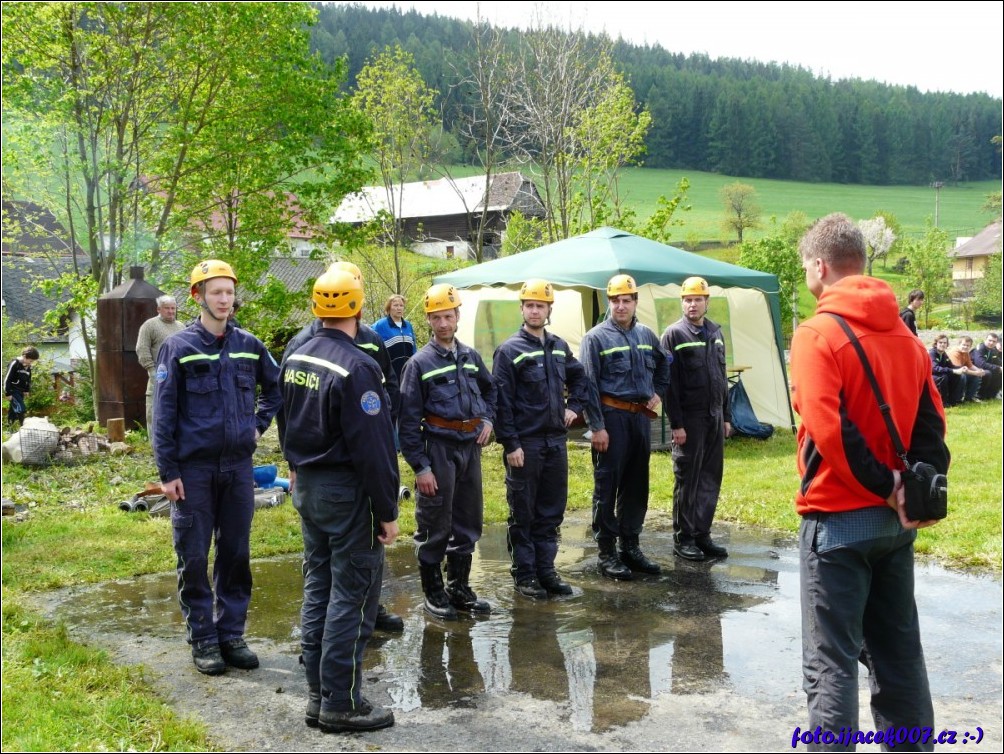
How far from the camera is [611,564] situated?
693 cm

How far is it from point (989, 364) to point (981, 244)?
5086 centimetres

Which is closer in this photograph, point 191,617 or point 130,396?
point 191,617

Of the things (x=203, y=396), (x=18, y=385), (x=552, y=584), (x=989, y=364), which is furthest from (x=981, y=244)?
(x=203, y=396)

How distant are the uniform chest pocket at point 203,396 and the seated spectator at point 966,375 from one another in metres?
17.7

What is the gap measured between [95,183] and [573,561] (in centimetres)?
1263

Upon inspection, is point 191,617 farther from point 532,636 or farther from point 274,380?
point 532,636

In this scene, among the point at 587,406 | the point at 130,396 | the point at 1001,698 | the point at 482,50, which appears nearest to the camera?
the point at 1001,698

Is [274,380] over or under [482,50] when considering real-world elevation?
under

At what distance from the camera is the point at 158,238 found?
669 inches

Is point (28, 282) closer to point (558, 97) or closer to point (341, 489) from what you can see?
point (558, 97)

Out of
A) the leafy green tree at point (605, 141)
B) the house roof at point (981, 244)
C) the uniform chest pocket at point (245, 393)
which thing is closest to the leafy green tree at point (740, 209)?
the house roof at point (981, 244)

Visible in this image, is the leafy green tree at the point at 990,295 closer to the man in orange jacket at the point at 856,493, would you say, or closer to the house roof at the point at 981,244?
the house roof at the point at 981,244

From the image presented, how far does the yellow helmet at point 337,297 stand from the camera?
436 centimetres

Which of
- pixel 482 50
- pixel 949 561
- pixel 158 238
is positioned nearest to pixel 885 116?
pixel 482 50
